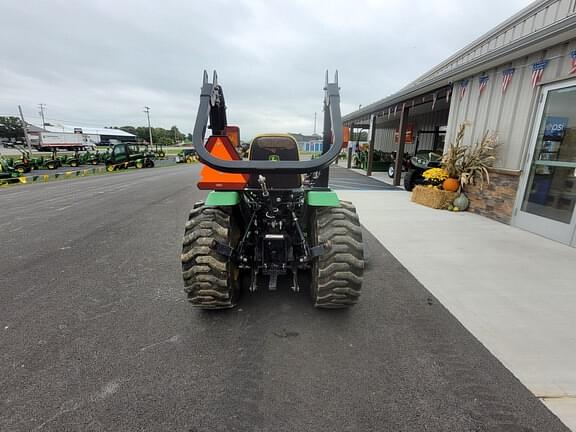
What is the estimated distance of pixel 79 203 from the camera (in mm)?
7645

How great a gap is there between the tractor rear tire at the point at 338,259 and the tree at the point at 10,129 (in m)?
101

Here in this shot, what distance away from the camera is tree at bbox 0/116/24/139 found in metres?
72.1

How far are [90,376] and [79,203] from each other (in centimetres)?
748

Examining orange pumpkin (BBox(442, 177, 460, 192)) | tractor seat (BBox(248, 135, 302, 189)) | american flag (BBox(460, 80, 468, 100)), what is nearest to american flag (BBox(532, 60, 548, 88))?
american flag (BBox(460, 80, 468, 100))

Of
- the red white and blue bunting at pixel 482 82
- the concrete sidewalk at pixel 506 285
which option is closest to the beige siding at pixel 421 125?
the red white and blue bunting at pixel 482 82

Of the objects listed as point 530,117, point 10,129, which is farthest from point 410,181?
point 10,129

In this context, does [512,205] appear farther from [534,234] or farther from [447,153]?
[447,153]

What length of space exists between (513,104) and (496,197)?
1.85 metres

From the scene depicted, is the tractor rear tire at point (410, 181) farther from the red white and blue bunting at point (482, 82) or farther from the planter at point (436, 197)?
the red white and blue bunting at point (482, 82)

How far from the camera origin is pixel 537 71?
4812mm

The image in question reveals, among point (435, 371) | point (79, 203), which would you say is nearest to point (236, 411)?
point (435, 371)

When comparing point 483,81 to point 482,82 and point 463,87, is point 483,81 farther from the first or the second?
point 463,87

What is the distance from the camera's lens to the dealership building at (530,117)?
445cm

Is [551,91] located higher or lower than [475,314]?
higher
